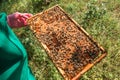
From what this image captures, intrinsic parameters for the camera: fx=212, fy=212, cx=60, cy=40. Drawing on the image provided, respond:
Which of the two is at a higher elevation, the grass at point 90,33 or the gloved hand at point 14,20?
the gloved hand at point 14,20

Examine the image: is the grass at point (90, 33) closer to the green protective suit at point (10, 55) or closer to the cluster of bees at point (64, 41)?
the cluster of bees at point (64, 41)

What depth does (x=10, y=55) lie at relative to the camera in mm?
2035

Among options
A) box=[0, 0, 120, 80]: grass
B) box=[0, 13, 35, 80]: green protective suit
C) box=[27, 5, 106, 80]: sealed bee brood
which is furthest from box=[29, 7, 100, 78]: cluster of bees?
box=[0, 13, 35, 80]: green protective suit

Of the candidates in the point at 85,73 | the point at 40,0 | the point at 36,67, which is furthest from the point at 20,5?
the point at 85,73

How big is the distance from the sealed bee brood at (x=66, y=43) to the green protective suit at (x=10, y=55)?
134cm

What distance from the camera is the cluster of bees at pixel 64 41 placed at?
3.58 meters

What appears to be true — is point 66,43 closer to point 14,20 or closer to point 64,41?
point 64,41

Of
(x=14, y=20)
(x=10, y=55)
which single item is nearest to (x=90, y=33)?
(x=14, y=20)

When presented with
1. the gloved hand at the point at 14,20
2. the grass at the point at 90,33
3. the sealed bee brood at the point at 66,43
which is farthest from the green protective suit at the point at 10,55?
the grass at the point at 90,33

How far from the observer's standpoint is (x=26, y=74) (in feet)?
8.07

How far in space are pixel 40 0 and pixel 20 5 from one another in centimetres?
54

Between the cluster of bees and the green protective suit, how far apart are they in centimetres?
135

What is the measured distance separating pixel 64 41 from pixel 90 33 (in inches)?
24.7

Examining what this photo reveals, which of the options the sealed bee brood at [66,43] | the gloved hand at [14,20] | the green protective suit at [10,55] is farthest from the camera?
the sealed bee brood at [66,43]
